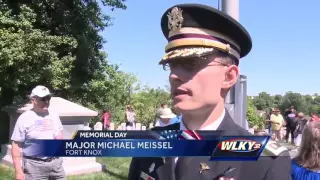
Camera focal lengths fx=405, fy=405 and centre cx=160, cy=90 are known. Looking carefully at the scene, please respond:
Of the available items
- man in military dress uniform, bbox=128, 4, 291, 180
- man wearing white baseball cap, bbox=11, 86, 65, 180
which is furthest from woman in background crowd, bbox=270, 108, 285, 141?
man in military dress uniform, bbox=128, 4, 291, 180

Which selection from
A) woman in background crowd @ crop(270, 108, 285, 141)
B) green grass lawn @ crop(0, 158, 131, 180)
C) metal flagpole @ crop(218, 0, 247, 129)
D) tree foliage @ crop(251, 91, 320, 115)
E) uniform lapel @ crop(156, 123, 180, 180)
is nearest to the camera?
uniform lapel @ crop(156, 123, 180, 180)

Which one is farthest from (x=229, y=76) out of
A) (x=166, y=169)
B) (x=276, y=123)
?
(x=276, y=123)

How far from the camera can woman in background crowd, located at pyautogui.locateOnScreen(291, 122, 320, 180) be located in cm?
324

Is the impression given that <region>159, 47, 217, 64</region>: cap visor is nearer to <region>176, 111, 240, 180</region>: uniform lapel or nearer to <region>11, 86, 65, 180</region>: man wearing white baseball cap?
<region>176, 111, 240, 180</region>: uniform lapel

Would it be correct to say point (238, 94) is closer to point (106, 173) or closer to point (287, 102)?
point (106, 173)

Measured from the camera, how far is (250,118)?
25.2 m

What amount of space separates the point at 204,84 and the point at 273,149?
343 millimetres

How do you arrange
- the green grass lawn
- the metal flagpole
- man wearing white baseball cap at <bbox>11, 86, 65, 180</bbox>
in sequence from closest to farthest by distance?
the metal flagpole, man wearing white baseball cap at <bbox>11, 86, 65, 180</bbox>, the green grass lawn

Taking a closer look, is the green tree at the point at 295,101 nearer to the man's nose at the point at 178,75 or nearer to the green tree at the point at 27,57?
the green tree at the point at 27,57

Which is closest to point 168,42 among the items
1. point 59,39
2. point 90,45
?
point 59,39

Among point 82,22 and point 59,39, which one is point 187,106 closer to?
point 59,39

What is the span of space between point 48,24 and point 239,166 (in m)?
10.9

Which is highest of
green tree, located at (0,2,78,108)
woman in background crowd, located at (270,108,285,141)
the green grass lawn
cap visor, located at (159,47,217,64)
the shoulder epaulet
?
green tree, located at (0,2,78,108)

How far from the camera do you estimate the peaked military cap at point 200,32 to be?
155 centimetres
